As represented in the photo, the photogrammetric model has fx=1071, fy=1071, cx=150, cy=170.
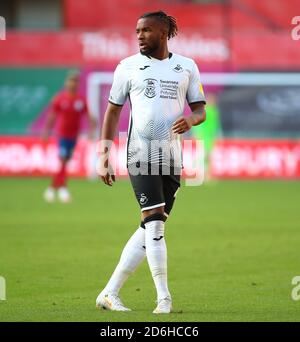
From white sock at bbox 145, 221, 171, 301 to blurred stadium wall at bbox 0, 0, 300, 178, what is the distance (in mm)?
21590

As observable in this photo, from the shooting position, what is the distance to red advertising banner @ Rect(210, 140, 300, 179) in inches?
1222

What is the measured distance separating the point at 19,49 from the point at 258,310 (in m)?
27.9

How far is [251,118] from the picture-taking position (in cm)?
3406

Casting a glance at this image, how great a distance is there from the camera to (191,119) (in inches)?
360

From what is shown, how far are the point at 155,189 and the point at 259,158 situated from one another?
883 inches

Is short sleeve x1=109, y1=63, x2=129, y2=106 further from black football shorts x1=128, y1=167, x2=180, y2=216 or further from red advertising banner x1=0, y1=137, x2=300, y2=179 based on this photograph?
red advertising banner x1=0, y1=137, x2=300, y2=179

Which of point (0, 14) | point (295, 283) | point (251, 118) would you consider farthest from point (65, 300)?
point (0, 14)

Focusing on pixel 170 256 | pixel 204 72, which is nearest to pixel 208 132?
pixel 204 72

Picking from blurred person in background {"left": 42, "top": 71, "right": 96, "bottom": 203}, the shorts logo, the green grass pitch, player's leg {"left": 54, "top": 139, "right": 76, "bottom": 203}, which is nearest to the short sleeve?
the shorts logo

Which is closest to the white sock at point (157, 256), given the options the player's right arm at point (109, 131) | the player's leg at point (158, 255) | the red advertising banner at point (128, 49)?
the player's leg at point (158, 255)

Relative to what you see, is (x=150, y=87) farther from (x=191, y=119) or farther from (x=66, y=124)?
(x=66, y=124)

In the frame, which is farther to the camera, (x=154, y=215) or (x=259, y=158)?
(x=259, y=158)

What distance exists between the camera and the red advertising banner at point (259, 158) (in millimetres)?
31031

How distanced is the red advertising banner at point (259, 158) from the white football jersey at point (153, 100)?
21922 mm
